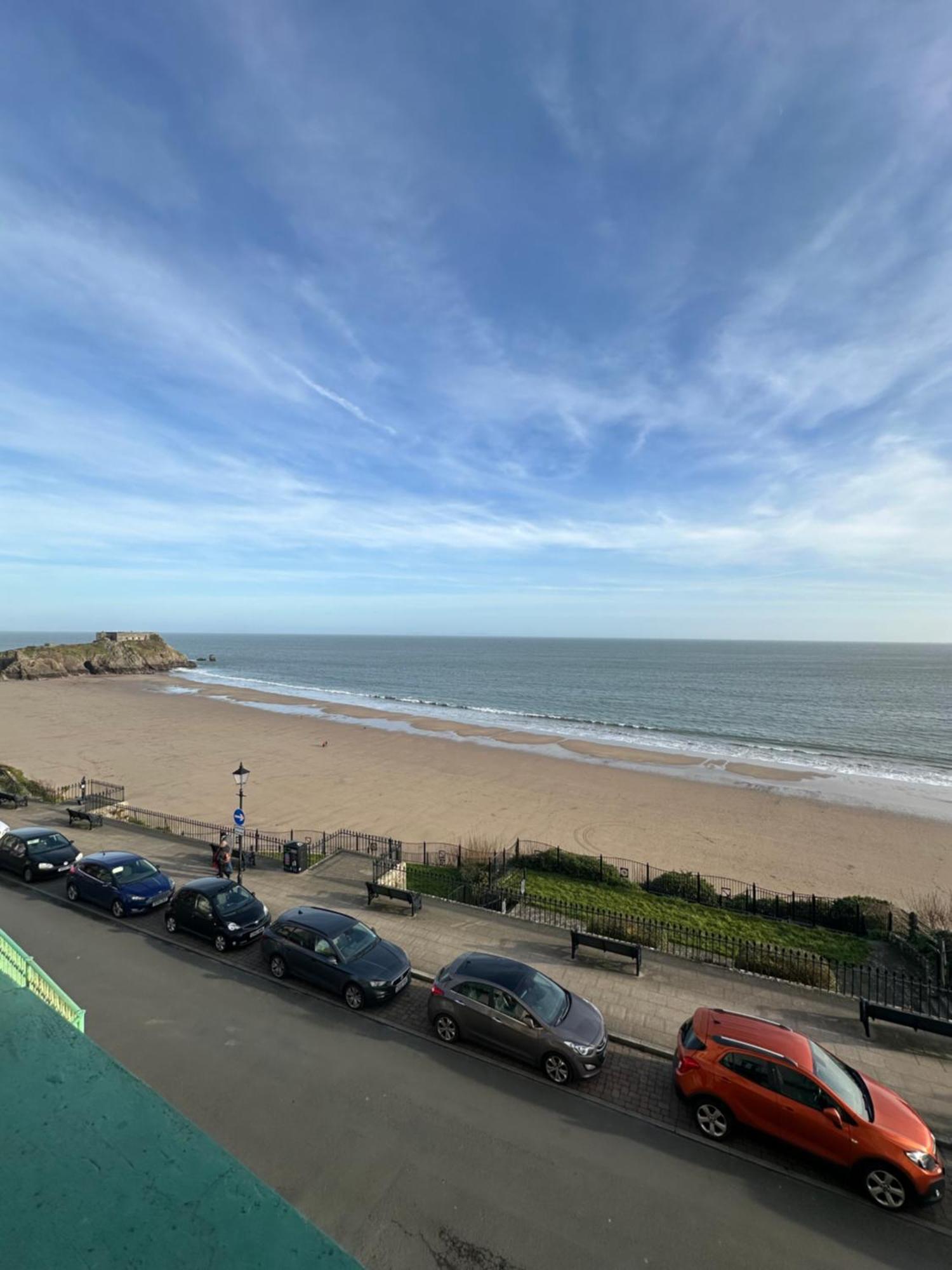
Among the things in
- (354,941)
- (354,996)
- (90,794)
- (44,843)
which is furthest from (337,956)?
(90,794)

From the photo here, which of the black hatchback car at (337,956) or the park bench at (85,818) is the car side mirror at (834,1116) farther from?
the park bench at (85,818)

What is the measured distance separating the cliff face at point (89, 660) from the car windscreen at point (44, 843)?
3700 inches

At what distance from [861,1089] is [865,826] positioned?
90.0 ft

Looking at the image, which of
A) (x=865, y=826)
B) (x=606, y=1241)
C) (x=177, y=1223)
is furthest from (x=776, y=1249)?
(x=865, y=826)

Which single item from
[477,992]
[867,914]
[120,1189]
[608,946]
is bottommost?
[867,914]

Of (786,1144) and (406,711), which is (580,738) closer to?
(406,711)

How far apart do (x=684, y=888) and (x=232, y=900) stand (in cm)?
1324

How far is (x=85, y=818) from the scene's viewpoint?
73.2 feet

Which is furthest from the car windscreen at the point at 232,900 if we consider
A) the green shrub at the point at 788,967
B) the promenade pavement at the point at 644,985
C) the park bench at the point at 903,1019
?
the park bench at the point at 903,1019

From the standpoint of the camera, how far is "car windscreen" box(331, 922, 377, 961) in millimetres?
12148

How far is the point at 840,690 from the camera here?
97250mm

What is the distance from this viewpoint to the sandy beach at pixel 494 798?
88.1 feet

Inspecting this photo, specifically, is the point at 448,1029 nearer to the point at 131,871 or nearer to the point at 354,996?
the point at 354,996

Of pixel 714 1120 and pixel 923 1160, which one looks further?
pixel 714 1120
